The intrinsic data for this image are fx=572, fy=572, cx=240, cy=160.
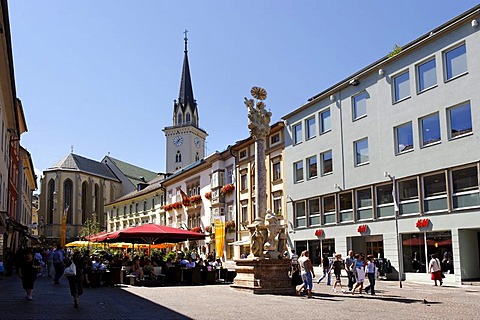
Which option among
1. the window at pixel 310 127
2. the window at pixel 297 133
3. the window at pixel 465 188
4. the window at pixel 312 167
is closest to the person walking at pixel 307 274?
the window at pixel 465 188

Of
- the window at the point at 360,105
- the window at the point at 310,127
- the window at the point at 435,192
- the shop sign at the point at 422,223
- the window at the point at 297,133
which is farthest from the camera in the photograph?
the window at the point at 297,133

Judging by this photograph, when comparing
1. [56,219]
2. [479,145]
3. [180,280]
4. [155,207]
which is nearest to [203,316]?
[180,280]

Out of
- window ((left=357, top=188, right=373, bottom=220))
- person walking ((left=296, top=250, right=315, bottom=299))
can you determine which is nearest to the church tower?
window ((left=357, top=188, right=373, bottom=220))

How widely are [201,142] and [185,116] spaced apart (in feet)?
21.1

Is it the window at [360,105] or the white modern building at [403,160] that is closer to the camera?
the white modern building at [403,160]

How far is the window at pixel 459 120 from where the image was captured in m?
24.8

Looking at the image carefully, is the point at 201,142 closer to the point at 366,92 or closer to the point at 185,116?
the point at 185,116

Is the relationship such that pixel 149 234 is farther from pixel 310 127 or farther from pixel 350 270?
pixel 310 127

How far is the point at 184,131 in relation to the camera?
342 feet

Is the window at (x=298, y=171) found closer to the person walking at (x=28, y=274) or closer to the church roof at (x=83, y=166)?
the person walking at (x=28, y=274)

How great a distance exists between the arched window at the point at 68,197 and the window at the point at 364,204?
242 ft

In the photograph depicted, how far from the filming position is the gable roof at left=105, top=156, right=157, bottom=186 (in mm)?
107312

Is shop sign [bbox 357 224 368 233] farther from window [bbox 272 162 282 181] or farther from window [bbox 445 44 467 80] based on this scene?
window [bbox 272 162 282 181]

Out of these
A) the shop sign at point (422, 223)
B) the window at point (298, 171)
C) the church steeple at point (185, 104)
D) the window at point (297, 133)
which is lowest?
the shop sign at point (422, 223)
